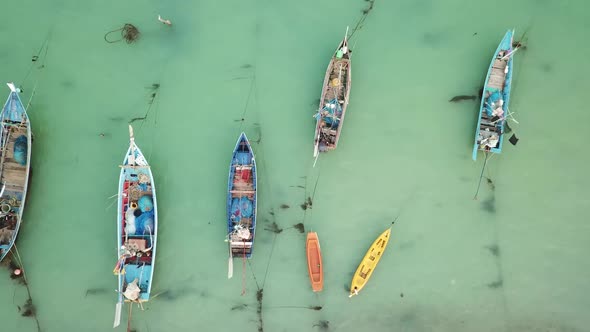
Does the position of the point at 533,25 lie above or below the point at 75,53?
above

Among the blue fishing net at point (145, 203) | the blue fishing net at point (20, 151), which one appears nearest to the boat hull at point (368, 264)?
the blue fishing net at point (145, 203)

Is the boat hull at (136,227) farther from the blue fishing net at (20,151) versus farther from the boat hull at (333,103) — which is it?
the boat hull at (333,103)

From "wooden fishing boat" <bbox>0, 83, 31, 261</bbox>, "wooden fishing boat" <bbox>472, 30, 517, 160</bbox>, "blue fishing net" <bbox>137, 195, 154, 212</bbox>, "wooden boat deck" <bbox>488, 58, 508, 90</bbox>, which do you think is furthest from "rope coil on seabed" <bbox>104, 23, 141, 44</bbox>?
"wooden boat deck" <bbox>488, 58, 508, 90</bbox>

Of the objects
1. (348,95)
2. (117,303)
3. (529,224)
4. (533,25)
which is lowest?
(117,303)

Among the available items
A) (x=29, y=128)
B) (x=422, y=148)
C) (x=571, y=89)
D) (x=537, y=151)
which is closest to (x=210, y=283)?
(x=29, y=128)

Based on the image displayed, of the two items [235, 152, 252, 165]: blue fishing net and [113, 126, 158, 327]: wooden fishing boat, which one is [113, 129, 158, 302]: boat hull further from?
[235, 152, 252, 165]: blue fishing net

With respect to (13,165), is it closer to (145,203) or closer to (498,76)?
(145,203)

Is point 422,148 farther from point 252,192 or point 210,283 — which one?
point 210,283
